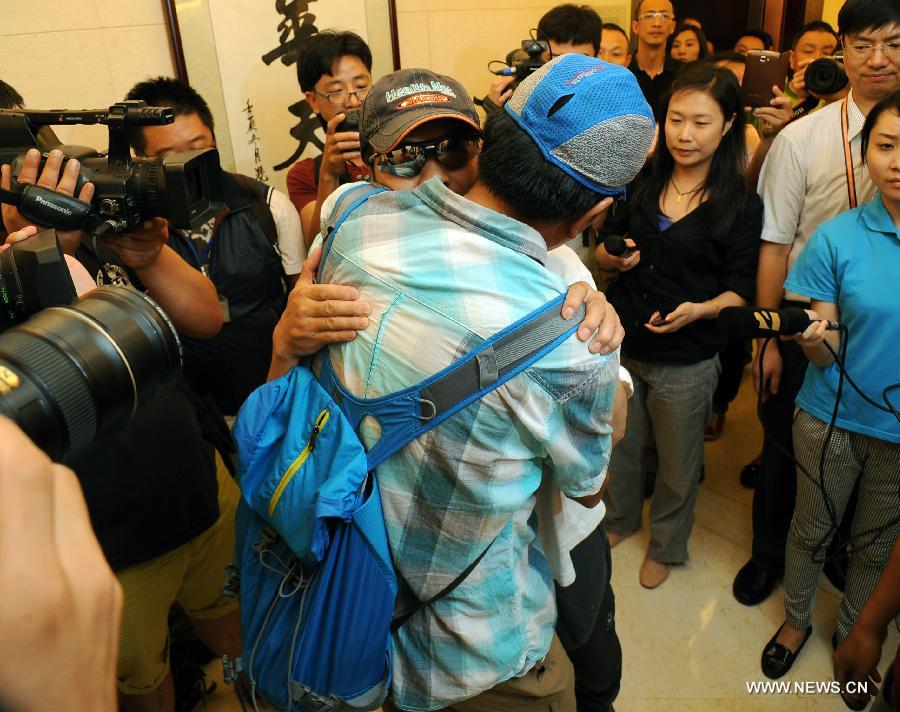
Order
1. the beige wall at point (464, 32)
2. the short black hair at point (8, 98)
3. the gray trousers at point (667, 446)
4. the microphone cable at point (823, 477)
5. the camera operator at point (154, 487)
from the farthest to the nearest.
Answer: the beige wall at point (464, 32), the gray trousers at point (667, 446), the microphone cable at point (823, 477), the short black hair at point (8, 98), the camera operator at point (154, 487)

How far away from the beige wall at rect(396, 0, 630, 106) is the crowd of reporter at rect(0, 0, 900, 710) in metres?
0.53

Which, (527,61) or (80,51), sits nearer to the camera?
(527,61)

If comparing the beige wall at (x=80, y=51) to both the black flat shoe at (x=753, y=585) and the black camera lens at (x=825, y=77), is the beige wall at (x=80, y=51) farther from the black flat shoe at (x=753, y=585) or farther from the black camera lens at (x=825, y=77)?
the black flat shoe at (x=753, y=585)

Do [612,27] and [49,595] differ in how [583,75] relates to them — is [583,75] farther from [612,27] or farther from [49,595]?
[612,27]

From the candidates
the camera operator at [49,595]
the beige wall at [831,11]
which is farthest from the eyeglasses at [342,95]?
the beige wall at [831,11]

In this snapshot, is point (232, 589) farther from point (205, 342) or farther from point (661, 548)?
point (661, 548)

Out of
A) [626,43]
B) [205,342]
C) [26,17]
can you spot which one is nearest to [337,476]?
[205,342]

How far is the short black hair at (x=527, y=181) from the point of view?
881mm

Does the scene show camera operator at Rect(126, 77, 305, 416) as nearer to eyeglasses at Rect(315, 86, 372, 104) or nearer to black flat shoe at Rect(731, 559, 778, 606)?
eyeglasses at Rect(315, 86, 372, 104)

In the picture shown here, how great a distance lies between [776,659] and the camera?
6.13ft

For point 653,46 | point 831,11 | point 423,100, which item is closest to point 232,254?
point 423,100

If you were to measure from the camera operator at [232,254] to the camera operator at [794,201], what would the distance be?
1.33 m

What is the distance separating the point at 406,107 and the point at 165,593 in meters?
1.03

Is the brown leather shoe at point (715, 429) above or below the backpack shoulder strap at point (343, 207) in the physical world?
below
